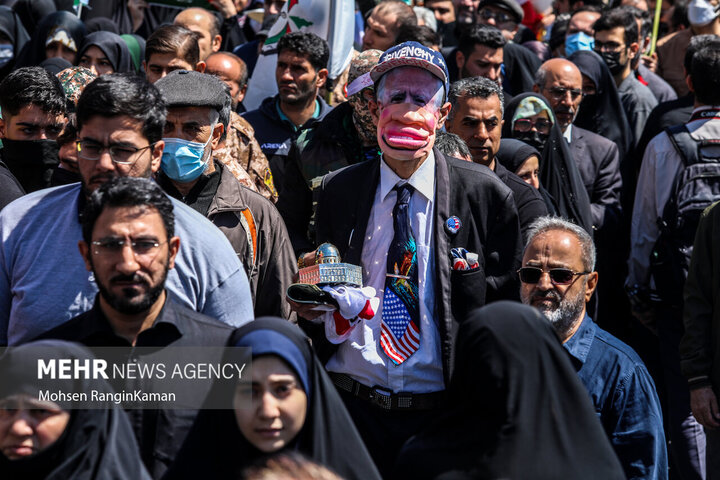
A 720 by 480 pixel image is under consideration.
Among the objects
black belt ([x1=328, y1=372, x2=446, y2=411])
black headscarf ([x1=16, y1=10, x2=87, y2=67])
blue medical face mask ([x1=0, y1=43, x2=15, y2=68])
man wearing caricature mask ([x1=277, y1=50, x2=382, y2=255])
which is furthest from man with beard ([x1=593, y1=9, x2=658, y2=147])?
blue medical face mask ([x1=0, y1=43, x2=15, y2=68])

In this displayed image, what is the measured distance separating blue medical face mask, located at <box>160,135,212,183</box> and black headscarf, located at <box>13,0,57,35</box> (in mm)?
5754

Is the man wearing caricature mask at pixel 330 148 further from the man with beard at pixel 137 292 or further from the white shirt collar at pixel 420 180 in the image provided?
the man with beard at pixel 137 292

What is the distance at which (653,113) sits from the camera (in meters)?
7.85

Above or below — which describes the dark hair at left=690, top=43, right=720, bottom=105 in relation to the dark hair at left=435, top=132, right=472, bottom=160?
above

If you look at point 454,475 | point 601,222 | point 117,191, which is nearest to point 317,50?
point 601,222

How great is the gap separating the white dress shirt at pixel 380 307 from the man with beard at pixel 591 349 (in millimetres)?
623

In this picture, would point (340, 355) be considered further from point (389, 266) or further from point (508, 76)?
point (508, 76)

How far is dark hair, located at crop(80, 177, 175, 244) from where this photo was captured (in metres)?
3.93

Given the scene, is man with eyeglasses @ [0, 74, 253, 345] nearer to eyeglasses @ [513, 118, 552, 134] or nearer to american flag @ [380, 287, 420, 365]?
american flag @ [380, 287, 420, 365]

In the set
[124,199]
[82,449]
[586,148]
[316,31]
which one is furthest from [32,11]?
[82,449]

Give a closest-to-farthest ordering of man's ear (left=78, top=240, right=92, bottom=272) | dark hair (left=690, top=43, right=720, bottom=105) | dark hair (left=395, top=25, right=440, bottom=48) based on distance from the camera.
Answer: man's ear (left=78, top=240, right=92, bottom=272), dark hair (left=690, top=43, right=720, bottom=105), dark hair (left=395, top=25, right=440, bottom=48)

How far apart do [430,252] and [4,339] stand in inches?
69.1

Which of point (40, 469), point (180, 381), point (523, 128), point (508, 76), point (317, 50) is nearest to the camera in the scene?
point (40, 469)

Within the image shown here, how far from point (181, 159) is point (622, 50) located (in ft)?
15.8
